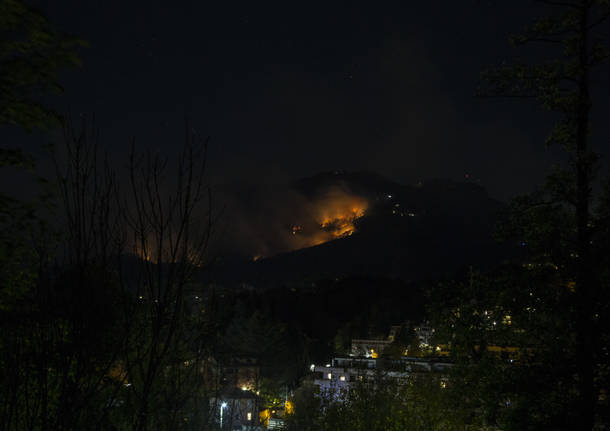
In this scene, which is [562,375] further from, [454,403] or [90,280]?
[90,280]

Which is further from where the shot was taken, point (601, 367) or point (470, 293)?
point (470, 293)

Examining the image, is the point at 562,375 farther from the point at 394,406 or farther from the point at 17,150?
the point at 394,406

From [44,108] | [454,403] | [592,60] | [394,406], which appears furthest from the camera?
[394,406]

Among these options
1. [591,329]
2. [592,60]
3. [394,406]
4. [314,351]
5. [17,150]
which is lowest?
[314,351]

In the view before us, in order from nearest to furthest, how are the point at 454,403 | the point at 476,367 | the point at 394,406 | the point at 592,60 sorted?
1. the point at 592,60
2. the point at 476,367
3. the point at 454,403
4. the point at 394,406

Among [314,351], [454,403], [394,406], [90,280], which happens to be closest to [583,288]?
[454,403]

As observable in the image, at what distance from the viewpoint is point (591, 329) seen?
19.1 feet

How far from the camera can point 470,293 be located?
6781 mm

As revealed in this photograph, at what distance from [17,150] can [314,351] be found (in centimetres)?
5260

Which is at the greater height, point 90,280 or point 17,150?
point 17,150

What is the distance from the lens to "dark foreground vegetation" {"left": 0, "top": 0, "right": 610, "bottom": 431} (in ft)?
9.10

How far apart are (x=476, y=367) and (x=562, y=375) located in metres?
1.14

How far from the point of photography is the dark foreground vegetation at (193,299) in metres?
2.77

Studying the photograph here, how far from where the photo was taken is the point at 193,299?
26.0 ft
